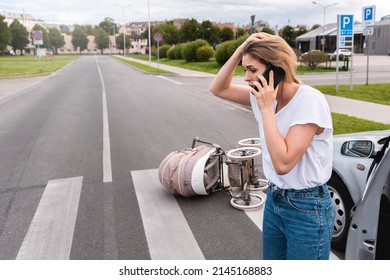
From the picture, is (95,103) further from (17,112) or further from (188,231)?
(188,231)

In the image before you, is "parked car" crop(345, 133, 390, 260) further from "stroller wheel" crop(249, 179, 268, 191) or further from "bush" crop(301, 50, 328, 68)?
"bush" crop(301, 50, 328, 68)

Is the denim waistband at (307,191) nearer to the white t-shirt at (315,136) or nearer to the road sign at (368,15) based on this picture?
the white t-shirt at (315,136)

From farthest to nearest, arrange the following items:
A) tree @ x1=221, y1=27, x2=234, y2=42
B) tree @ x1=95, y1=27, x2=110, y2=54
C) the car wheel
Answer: tree @ x1=95, y1=27, x2=110, y2=54 → tree @ x1=221, y1=27, x2=234, y2=42 → the car wheel

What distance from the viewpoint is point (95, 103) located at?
15.5m

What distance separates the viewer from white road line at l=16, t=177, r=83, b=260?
155 inches

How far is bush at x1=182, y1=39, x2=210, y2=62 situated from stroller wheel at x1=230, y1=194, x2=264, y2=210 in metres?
41.6

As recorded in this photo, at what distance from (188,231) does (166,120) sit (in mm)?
7325

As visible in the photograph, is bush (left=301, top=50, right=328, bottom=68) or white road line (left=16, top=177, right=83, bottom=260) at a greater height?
bush (left=301, top=50, right=328, bottom=68)

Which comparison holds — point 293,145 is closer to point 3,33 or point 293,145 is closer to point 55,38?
point 3,33

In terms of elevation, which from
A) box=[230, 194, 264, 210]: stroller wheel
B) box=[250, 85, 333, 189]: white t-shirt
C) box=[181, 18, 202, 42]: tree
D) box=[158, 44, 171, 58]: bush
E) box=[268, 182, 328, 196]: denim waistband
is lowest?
box=[230, 194, 264, 210]: stroller wheel

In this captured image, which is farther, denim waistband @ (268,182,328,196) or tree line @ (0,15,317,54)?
tree line @ (0,15,317,54)

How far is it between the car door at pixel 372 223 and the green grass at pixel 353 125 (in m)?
6.78

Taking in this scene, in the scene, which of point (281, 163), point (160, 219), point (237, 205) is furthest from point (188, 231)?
point (281, 163)

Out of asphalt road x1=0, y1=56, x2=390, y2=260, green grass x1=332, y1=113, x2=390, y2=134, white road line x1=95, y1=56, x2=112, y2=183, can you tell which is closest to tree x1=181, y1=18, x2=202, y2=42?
white road line x1=95, y1=56, x2=112, y2=183
